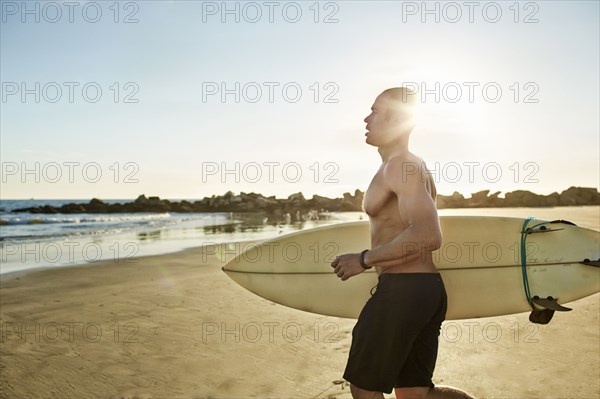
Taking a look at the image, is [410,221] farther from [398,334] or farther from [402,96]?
[402,96]

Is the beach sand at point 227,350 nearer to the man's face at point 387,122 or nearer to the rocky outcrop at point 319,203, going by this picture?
the man's face at point 387,122

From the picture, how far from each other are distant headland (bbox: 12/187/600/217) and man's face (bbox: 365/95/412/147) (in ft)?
107

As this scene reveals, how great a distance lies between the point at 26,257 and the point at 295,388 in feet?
33.6

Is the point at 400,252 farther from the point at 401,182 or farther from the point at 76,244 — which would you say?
the point at 76,244

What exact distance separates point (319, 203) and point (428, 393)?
34.8 metres

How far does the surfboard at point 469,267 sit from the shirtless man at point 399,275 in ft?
4.14

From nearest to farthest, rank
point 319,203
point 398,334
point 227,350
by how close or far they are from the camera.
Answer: point 398,334
point 227,350
point 319,203

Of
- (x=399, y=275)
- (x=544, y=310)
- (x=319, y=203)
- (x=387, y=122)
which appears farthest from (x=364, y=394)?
(x=319, y=203)

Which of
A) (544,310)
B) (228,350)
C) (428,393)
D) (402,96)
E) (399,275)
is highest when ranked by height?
(402,96)

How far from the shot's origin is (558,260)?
3652 millimetres

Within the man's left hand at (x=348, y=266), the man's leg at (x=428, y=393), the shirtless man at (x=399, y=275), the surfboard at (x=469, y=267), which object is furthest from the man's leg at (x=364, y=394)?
the surfboard at (x=469, y=267)

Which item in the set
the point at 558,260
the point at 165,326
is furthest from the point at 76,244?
the point at 558,260

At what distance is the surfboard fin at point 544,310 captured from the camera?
340 centimetres

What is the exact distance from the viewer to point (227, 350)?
4.37 metres
